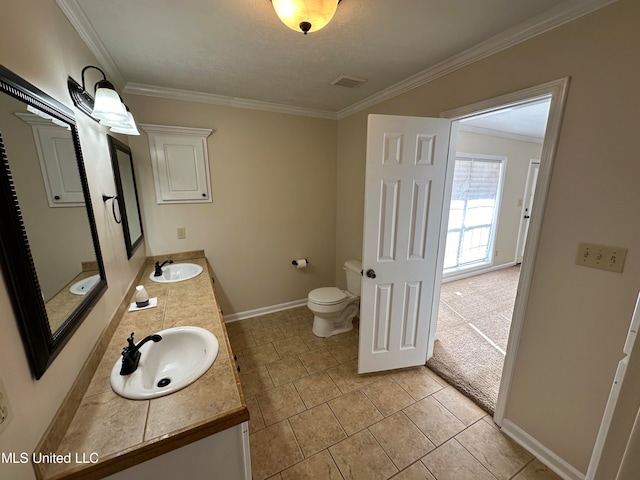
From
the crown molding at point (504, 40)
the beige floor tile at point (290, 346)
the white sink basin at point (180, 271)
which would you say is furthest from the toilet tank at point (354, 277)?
the crown molding at point (504, 40)

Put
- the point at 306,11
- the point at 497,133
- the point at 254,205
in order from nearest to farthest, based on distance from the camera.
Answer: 1. the point at 306,11
2. the point at 254,205
3. the point at 497,133

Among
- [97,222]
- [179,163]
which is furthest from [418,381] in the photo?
[179,163]

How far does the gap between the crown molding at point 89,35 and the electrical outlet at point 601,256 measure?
2.67 metres

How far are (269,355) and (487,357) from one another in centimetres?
200

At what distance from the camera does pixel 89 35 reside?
141 centimetres

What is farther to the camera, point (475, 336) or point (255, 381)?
point (475, 336)

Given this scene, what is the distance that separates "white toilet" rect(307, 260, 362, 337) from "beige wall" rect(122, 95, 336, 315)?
0.64 metres

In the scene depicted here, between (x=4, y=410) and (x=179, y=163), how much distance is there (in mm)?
2250

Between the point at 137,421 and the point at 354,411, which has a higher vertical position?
the point at 137,421

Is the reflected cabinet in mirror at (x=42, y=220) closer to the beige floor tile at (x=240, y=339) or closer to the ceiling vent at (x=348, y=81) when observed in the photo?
the beige floor tile at (x=240, y=339)

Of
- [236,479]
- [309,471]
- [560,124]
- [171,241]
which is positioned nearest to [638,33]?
[560,124]

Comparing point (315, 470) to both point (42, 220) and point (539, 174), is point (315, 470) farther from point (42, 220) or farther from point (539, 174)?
point (539, 174)

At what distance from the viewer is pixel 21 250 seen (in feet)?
2.36

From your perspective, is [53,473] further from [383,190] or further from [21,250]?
[383,190]
